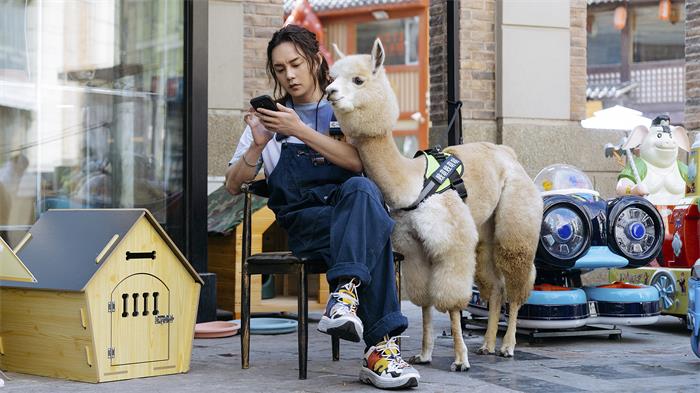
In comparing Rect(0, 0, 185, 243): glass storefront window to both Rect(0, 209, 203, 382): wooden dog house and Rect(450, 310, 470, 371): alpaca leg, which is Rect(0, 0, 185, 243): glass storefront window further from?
Rect(450, 310, 470, 371): alpaca leg

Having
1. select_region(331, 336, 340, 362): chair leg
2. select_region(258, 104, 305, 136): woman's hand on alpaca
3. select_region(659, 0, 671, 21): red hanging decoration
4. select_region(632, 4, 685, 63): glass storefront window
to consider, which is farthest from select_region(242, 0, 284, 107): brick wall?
select_region(632, 4, 685, 63): glass storefront window

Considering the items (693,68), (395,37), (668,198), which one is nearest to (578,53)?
(693,68)

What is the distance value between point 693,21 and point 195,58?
4.36 metres

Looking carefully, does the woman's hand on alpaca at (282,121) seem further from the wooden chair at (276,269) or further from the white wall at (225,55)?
the white wall at (225,55)

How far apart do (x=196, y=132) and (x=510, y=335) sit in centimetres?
205

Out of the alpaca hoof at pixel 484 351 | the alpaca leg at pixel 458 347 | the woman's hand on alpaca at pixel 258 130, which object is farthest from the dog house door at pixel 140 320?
the alpaca hoof at pixel 484 351

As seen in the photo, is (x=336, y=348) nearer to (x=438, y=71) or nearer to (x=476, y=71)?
(x=476, y=71)

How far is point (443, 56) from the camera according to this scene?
23.5 feet

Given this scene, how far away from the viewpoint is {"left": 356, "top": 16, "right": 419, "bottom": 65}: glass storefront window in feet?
80.3

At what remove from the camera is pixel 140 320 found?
3594mm

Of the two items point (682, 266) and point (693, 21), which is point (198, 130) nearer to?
point (682, 266)

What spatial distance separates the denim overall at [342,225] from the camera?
337cm

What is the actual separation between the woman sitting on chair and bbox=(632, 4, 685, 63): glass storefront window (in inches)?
822

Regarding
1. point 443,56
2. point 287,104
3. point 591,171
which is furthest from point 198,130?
point 591,171
